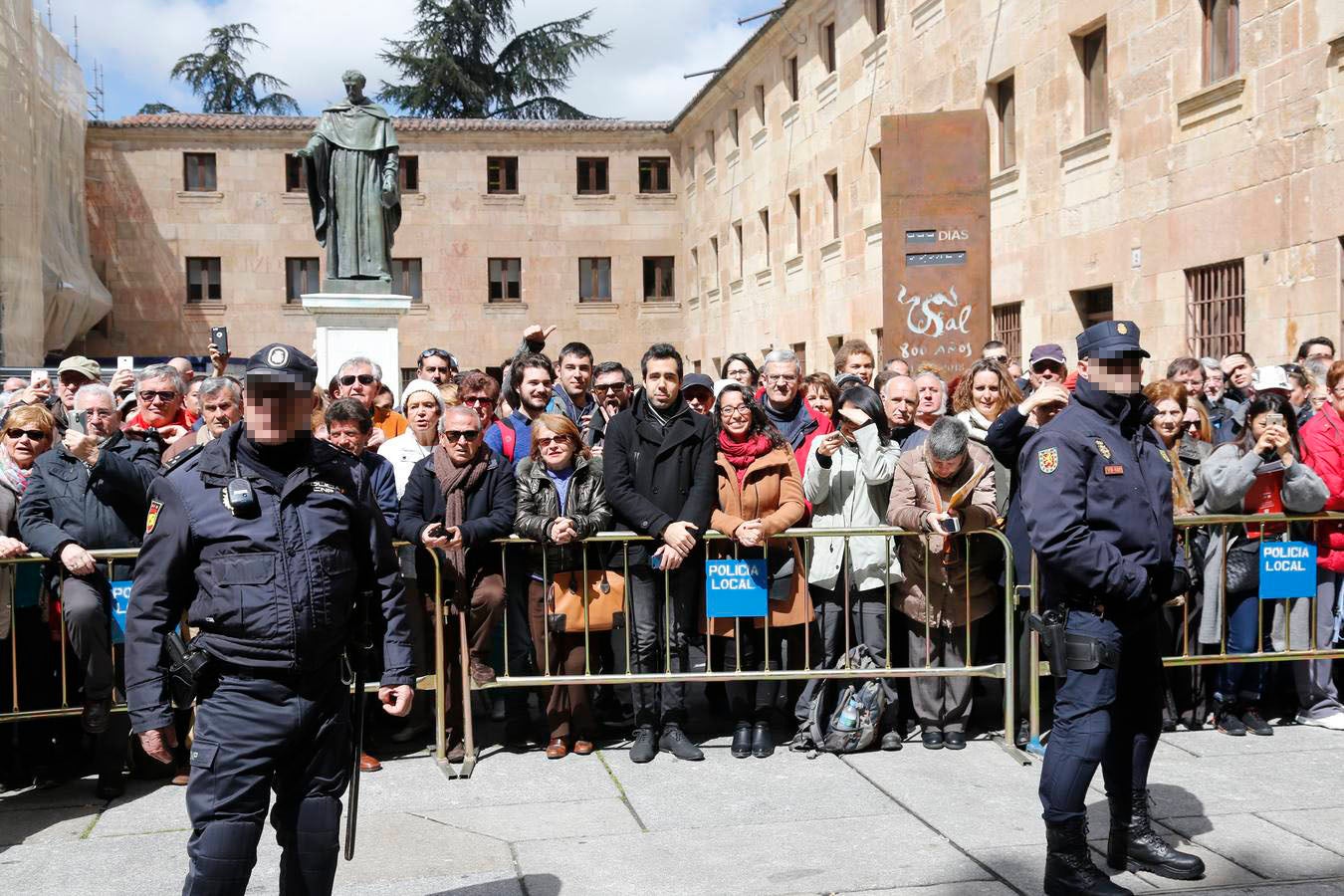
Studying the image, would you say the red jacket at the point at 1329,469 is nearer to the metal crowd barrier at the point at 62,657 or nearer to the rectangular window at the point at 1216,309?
the metal crowd barrier at the point at 62,657

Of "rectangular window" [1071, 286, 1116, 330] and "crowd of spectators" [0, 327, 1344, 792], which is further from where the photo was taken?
"rectangular window" [1071, 286, 1116, 330]

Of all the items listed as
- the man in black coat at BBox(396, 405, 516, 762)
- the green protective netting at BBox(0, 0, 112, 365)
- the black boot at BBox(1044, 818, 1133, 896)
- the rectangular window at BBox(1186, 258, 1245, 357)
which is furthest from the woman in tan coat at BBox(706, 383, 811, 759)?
the green protective netting at BBox(0, 0, 112, 365)

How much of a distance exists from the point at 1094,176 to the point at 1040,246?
158 cm

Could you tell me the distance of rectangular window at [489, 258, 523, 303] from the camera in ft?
129

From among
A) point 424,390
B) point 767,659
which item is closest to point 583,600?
point 767,659

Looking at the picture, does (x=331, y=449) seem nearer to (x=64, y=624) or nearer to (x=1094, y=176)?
(x=64, y=624)

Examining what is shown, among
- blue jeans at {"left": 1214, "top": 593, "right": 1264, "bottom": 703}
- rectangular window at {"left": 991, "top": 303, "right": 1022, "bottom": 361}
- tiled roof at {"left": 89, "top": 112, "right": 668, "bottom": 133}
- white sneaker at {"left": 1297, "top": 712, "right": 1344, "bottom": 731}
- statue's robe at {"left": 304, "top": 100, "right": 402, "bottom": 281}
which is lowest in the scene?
white sneaker at {"left": 1297, "top": 712, "right": 1344, "bottom": 731}

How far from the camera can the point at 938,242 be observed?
1229cm

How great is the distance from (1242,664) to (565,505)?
12.2ft

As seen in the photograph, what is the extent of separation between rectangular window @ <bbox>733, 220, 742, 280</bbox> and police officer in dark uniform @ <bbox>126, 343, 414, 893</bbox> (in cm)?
3142

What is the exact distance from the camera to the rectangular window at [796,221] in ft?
96.7

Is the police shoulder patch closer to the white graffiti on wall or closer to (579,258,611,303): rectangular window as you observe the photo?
the white graffiti on wall

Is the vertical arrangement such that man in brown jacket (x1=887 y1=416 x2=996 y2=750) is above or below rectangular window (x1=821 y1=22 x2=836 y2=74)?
below

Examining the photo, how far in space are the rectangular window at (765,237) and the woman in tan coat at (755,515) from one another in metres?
26.0
